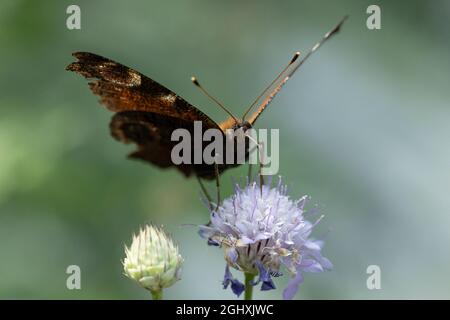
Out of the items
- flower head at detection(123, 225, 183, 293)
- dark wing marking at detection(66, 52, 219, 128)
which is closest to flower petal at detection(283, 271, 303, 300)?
flower head at detection(123, 225, 183, 293)

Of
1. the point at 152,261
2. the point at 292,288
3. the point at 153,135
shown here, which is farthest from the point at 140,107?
the point at 292,288

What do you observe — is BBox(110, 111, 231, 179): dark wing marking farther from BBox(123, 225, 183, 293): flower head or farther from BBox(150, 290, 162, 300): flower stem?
BBox(150, 290, 162, 300): flower stem

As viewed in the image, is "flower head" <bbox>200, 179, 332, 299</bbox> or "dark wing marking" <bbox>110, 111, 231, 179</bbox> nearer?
"flower head" <bbox>200, 179, 332, 299</bbox>

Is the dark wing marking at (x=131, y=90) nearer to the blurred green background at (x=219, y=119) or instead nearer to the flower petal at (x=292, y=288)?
the flower petal at (x=292, y=288)

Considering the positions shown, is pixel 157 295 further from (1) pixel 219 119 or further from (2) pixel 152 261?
(1) pixel 219 119

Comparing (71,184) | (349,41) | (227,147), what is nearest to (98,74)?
(227,147)

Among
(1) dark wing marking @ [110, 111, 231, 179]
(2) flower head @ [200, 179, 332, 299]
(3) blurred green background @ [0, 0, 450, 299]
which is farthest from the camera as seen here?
(3) blurred green background @ [0, 0, 450, 299]
